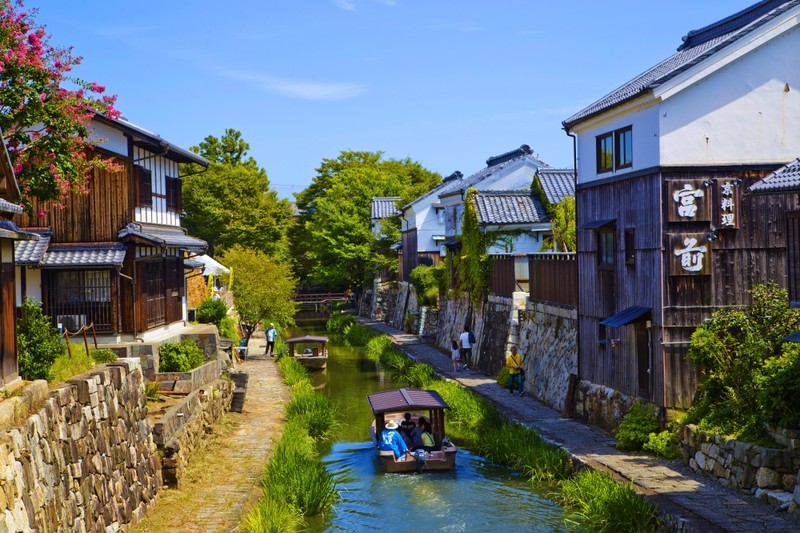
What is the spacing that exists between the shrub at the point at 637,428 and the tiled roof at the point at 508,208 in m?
17.1

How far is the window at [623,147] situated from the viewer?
1909 centimetres

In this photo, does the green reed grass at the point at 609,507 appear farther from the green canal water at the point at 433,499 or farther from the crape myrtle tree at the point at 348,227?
the crape myrtle tree at the point at 348,227

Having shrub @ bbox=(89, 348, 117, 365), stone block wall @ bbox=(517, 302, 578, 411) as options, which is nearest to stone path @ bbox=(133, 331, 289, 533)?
shrub @ bbox=(89, 348, 117, 365)

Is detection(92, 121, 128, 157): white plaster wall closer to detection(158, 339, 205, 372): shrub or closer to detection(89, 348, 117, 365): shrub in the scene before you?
detection(158, 339, 205, 372): shrub

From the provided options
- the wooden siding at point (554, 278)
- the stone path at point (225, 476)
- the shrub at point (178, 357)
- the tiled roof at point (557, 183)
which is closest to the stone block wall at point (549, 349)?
the wooden siding at point (554, 278)

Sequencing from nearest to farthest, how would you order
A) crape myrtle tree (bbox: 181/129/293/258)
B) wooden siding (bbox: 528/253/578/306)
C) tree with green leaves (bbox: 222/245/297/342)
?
wooden siding (bbox: 528/253/578/306) < tree with green leaves (bbox: 222/245/297/342) < crape myrtle tree (bbox: 181/129/293/258)

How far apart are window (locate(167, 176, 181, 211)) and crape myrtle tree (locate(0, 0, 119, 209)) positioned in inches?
369

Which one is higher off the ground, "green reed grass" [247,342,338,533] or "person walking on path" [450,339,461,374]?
"person walking on path" [450,339,461,374]

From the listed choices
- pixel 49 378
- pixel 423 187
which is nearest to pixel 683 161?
pixel 49 378

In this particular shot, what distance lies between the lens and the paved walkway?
12.9 metres

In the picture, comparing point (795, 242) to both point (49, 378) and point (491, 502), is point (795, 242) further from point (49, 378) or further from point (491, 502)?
point (49, 378)

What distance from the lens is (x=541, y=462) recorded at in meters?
18.1

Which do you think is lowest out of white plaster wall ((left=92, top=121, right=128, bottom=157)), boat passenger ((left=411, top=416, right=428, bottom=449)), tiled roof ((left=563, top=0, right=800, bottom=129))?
boat passenger ((left=411, top=416, right=428, bottom=449))

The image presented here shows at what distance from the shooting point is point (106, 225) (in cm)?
2330
